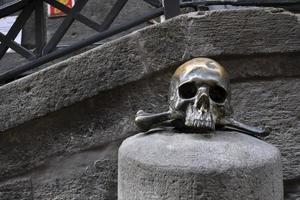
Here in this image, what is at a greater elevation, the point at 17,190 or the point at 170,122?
the point at 170,122

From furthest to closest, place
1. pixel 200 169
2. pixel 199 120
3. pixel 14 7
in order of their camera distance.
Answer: pixel 14 7 < pixel 199 120 < pixel 200 169

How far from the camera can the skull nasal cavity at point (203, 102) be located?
4.45 feet

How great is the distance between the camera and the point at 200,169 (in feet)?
4.02

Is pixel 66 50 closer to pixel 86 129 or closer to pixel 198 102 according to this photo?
pixel 86 129

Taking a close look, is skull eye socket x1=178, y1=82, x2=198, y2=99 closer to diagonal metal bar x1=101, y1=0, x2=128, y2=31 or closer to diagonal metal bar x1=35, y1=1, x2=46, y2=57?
A: diagonal metal bar x1=101, y1=0, x2=128, y2=31

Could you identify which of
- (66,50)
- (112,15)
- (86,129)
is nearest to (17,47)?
(66,50)

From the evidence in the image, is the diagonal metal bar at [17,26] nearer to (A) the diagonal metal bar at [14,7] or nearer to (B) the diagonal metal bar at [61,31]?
(A) the diagonal metal bar at [14,7]

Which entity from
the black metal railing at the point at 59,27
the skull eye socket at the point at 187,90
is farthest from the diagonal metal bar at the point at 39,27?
the skull eye socket at the point at 187,90

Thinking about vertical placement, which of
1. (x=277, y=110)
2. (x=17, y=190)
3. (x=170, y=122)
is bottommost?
(x=17, y=190)

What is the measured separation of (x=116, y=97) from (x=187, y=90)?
558mm

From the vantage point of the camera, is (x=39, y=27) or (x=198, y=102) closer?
(x=198, y=102)

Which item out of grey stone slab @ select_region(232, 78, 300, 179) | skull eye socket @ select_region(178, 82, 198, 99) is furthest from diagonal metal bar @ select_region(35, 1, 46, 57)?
skull eye socket @ select_region(178, 82, 198, 99)

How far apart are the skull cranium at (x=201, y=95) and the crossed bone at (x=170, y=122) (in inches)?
0.9

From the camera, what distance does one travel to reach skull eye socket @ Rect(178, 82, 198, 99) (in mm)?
1414
